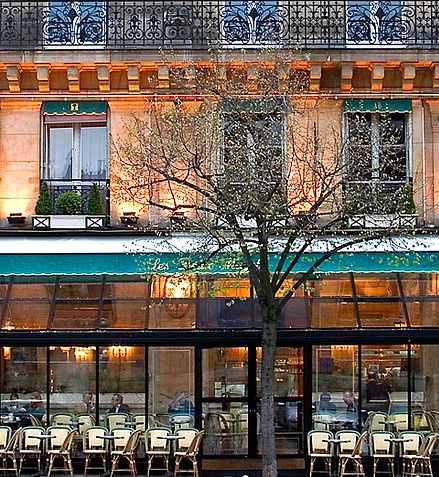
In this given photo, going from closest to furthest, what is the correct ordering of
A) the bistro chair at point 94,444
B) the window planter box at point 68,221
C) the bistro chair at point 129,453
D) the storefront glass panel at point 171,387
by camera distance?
the bistro chair at point 129,453, the bistro chair at point 94,444, the storefront glass panel at point 171,387, the window planter box at point 68,221

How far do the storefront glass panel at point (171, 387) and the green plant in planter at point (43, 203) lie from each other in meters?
3.21

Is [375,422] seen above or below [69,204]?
below

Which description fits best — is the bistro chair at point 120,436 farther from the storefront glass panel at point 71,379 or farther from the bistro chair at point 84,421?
the storefront glass panel at point 71,379

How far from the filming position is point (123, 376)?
19422mm

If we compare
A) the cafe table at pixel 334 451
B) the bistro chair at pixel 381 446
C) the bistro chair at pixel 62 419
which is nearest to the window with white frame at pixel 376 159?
the bistro chair at pixel 381 446

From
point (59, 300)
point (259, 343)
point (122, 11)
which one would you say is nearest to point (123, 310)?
point (59, 300)

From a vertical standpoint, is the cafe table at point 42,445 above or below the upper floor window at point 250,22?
below

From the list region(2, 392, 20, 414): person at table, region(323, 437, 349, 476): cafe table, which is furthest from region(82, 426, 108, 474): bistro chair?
region(323, 437, 349, 476): cafe table

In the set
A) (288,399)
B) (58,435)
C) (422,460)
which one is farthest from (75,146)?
(422,460)

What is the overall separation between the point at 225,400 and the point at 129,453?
2097 millimetres

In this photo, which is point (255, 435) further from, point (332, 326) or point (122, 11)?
point (122, 11)

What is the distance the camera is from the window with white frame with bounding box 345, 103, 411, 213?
1800 cm

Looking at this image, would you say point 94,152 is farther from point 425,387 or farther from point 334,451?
point 425,387

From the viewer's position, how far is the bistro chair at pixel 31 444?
18594 mm
